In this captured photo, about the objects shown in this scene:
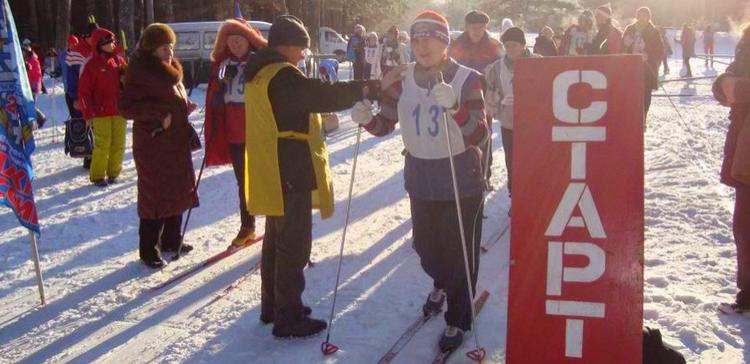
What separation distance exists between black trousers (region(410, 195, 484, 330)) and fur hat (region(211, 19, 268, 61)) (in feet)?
7.40

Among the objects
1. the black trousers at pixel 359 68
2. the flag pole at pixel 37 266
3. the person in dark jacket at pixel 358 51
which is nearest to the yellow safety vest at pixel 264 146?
the flag pole at pixel 37 266

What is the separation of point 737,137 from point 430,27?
2043mm

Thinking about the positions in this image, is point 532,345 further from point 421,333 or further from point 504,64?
point 504,64

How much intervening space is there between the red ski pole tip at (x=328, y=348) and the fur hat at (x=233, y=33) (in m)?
2.56

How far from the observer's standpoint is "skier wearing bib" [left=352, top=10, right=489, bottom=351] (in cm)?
392

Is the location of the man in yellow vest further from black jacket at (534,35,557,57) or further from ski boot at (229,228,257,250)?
black jacket at (534,35,557,57)

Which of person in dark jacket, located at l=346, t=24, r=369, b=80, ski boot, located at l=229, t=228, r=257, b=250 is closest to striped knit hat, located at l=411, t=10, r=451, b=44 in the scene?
ski boot, located at l=229, t=228, r=257, b=250

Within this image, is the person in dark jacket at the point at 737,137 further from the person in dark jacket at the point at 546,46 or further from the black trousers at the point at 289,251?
the person in dark jacket at the point at 546,46

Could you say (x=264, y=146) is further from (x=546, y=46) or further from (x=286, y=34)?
(x=546, y=46)

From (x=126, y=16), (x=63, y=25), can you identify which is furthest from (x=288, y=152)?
(x=63, y=25)

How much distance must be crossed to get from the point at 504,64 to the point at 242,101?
8.06ft

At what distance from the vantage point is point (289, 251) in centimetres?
420

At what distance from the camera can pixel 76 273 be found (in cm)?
564

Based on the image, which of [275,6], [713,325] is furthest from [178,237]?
[275,6]
